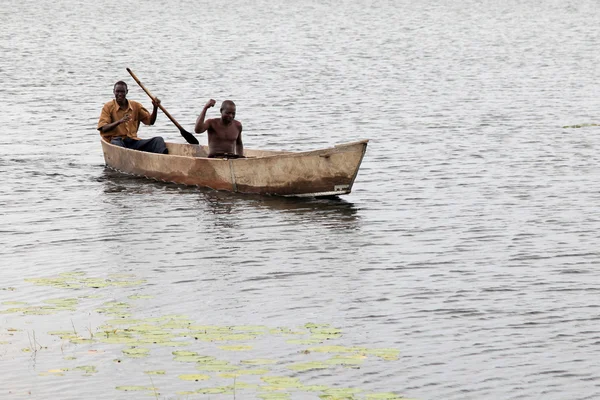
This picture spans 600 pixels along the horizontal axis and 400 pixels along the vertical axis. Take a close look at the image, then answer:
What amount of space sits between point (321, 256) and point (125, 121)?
21.8ft

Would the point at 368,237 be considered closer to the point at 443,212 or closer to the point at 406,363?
the point at 443,212

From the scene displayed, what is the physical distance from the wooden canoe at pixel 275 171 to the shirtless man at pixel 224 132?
326 mm

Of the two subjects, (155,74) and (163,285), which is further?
(155,74)

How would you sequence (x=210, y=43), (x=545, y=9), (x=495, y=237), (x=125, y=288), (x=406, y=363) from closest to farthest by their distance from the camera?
(x=406, y=363), (x=125, y=288), (x=495, y=237), (x=210, y=43), (x=545, y=9)

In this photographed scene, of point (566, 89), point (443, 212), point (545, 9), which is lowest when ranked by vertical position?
point (545, 9)

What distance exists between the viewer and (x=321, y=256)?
45.4 feet

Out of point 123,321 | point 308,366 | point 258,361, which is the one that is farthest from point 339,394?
point 123,321

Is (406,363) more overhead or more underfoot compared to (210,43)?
more overhead

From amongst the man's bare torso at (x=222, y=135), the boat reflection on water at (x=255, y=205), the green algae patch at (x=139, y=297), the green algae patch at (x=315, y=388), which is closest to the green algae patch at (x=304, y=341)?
the green algae patch at (x=315, y=388)

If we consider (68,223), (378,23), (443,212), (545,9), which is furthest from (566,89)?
(545,9)

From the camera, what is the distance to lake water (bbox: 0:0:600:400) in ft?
30.9

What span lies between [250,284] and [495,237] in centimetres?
388

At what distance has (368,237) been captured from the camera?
1502 centimetres

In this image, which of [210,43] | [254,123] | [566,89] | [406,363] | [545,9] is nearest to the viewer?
[406,363]
